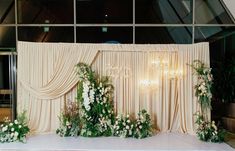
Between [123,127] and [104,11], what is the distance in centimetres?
361

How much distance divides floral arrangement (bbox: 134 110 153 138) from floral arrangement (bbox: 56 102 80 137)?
4.99ft

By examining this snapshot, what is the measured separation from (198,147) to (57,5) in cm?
572

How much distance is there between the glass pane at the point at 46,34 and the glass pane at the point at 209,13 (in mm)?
3848

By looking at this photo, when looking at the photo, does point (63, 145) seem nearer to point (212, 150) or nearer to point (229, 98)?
point (212, 150)

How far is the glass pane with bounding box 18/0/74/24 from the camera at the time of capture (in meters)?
9.38

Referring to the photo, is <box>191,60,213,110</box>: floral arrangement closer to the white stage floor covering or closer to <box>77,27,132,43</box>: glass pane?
the white stage floor covering

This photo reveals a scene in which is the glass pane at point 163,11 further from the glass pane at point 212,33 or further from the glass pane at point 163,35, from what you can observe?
the glass pane at point 212,33

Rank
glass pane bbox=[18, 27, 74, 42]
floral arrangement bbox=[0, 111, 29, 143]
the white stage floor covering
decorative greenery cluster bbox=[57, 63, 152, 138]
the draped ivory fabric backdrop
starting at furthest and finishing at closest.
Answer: glass pane bbox=[18, 27, 74, 42] → the draped ivory fabric backdrop → decorative greenery cluster bbox=[57, 63, 152, 138] → floral arrangement bbox=[0, 111, 29, 143] → the white stage floor covering

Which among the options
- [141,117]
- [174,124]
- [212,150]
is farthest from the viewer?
[174,124]

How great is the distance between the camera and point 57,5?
9.40 m

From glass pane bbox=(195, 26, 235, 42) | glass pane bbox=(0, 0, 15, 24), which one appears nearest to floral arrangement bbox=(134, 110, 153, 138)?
glass pane bbox=(195, 26, 235, 42)

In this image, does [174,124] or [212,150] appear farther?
[174,124]

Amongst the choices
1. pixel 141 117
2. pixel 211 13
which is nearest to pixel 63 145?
pixel 141 117

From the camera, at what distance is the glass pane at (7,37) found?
31.0 ft
